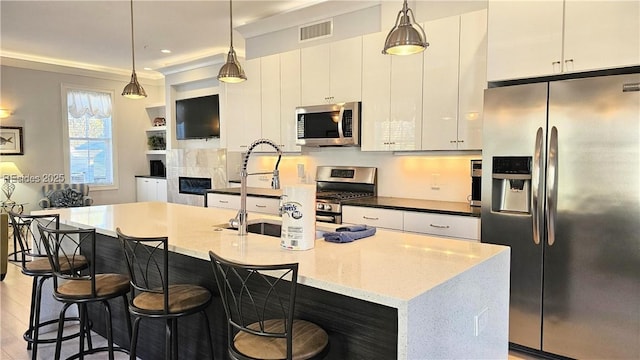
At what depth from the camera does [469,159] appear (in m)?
3.75

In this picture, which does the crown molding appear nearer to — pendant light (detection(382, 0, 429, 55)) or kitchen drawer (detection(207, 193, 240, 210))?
kitchen drawer (detection(207, 193, 240, 210))

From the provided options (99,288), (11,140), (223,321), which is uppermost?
(11,140)

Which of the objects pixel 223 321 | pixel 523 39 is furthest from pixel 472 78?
pixel 223 321

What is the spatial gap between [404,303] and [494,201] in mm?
1934

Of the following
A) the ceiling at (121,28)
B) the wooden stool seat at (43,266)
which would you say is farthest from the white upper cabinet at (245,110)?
the wooden stool seat at (43,266)

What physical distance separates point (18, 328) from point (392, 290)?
11.0 ft

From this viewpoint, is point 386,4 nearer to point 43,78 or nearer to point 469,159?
point 469,159

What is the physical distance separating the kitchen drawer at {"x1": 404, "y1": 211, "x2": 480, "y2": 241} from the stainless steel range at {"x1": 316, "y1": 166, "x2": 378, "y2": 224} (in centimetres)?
71

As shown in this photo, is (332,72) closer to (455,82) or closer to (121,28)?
(455,82)

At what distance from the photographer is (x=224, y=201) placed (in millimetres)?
5059

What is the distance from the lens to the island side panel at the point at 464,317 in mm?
1335

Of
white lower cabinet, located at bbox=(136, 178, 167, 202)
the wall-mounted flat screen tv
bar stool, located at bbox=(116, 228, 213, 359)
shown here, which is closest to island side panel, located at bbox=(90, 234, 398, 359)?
bar stool, located at bbox=(116, 228, 213, 359)

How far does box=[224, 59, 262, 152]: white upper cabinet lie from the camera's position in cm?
504

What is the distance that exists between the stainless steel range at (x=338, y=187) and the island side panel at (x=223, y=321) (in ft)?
5.70
